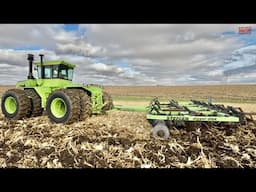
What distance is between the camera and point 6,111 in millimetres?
6418

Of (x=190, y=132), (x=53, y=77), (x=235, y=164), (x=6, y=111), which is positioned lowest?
(x=235, y=164)

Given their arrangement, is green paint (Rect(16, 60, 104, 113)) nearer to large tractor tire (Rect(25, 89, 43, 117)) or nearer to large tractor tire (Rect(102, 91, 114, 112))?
large tractor tire (Rect(25, 89, 43, 117))

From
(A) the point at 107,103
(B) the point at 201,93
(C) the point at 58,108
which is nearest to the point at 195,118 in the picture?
(A) the point at 107,103

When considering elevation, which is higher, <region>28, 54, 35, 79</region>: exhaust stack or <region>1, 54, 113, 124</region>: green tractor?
<region>28, 54, 35, 79</region>: exhaust stack

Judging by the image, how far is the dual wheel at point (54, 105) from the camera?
211 inches

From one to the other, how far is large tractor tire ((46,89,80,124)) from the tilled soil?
22 centimetres

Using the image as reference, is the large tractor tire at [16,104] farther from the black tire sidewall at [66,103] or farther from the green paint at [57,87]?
the black tire sidewall at [66,103]

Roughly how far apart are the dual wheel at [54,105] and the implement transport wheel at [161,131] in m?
2.07

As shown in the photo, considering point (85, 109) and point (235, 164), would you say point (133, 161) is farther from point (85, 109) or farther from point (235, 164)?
point (85, 109)

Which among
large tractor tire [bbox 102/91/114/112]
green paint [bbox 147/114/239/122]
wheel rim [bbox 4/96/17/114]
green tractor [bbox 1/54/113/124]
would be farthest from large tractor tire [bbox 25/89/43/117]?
green paint [bbox 147/114/239/122]

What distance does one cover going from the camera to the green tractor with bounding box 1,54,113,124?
18.3ft

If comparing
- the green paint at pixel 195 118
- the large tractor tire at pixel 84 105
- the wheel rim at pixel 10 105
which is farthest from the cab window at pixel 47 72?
the green paint at pixel 195 118

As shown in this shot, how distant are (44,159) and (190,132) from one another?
2.99m

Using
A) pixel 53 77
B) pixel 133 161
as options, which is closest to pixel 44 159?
pixel 133 161
